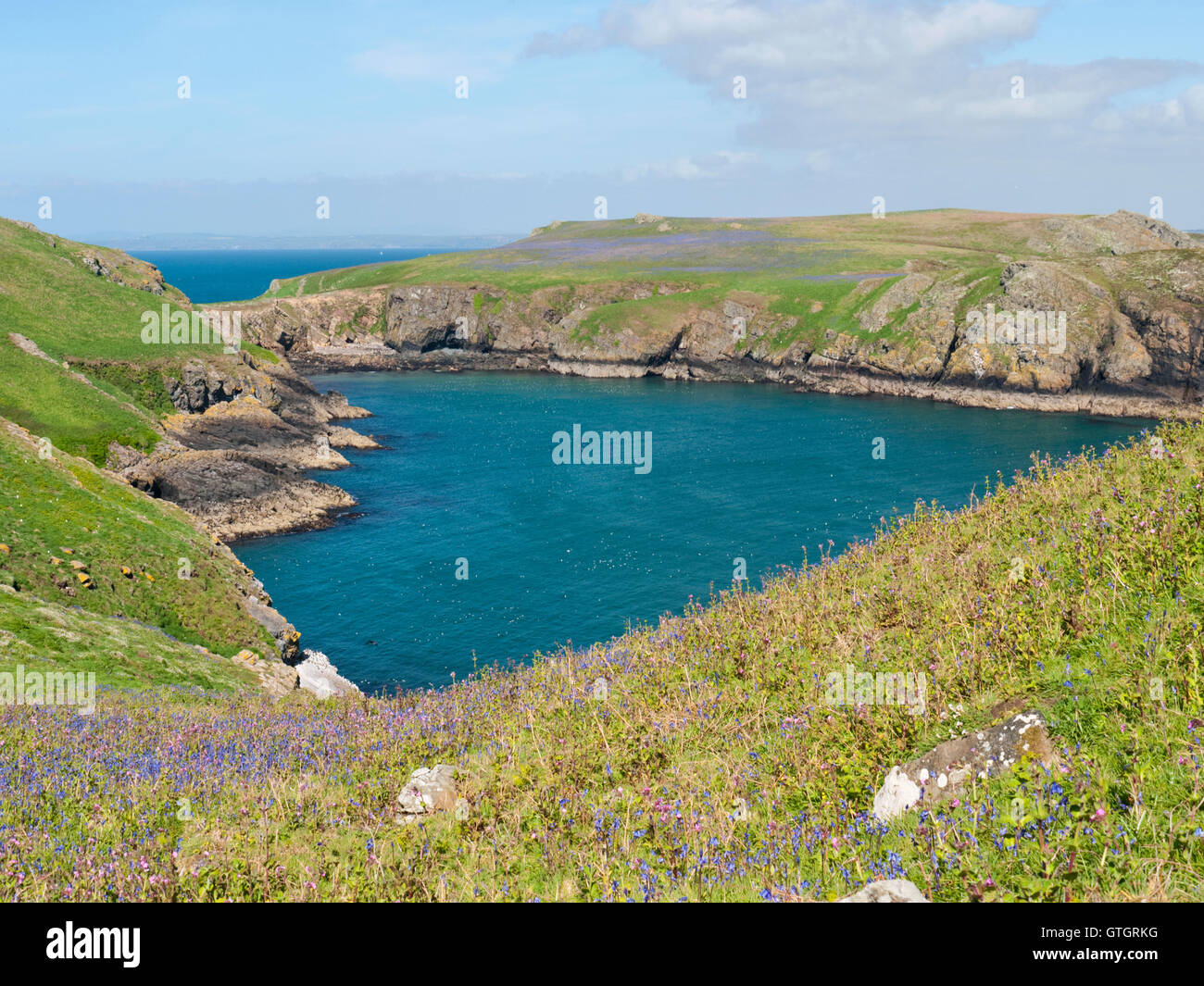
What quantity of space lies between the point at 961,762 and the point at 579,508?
54.5 metres

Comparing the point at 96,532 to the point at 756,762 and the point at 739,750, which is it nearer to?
the point at 739,750

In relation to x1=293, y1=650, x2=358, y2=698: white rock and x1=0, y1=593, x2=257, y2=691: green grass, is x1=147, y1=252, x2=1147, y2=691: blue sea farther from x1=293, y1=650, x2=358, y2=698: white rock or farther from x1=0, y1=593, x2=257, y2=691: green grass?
x1=0, y1=593, x2=257, y2=691: green grass

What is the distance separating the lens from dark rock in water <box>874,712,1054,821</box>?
6.87 meters

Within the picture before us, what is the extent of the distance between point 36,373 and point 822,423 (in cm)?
7334

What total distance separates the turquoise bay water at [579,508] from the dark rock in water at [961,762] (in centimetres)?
2932

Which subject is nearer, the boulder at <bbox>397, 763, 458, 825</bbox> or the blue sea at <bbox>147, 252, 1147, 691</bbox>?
the boulder at <bbox>397, 763, 458, 825</bbox>

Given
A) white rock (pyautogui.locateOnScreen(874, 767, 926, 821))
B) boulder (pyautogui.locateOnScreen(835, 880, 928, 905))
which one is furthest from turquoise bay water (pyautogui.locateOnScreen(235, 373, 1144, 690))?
boulder (pyautogui.locateOnScreen(835, 880, 928, 905))

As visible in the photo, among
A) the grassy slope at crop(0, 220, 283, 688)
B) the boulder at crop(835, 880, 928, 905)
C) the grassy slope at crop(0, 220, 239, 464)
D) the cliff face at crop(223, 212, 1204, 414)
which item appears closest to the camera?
the boulder at crop(835, 880, 928, 905)

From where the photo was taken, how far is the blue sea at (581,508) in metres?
41.0

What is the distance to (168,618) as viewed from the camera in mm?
29297

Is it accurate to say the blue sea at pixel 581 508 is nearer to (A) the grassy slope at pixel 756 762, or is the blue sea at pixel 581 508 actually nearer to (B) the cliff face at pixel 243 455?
(B) the cliff face at pixel 243 455

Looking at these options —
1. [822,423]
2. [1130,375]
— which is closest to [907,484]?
[822,423]

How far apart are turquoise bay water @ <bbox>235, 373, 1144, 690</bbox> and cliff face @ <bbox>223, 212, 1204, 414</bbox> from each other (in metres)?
8.23

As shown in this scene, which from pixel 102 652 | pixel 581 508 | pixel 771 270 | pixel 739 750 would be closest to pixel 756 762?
pixel 739 750
